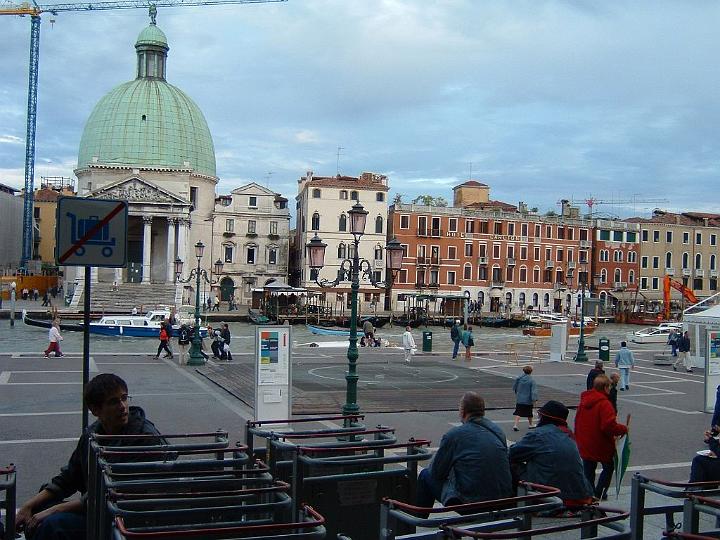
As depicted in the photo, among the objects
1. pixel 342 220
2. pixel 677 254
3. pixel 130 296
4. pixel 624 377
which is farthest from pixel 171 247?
pixel 624 377

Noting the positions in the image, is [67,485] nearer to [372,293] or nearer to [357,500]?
[357,500]

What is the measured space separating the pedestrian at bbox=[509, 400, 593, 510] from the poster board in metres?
8.28

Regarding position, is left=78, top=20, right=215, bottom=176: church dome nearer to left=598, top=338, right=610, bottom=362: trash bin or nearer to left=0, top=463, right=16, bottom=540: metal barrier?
left=598, top=338, right=610, bottom=362: trash bin

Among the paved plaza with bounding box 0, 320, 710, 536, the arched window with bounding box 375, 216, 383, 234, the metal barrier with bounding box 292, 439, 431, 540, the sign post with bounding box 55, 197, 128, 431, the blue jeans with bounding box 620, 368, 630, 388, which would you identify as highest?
the arched window with bounding box 375, 216, 383, 234

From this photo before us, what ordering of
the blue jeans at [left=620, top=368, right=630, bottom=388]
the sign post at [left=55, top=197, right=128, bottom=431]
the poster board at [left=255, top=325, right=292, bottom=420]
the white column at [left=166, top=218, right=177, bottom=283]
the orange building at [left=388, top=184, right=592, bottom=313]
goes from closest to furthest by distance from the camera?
the sign post at [left=55, top=197, right=128, bottom=431]
the poster board at [left=255, top=325, right=292, bottom=420]
the blue jeans at [left=620, top=368, right=630, bottom=388]
the white column at [left=166, top=218, right=177, bottom=283]
the orange building at [left=388, top=184, right=592, bottom=313]

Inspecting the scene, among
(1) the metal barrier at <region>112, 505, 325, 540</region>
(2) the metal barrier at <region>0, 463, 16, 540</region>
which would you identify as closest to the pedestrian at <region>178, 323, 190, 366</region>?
(2) the metal barrier at <region>0, 463, 16, 540</region>

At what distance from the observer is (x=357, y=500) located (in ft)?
19.1

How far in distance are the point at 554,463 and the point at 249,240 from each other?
68461 mm

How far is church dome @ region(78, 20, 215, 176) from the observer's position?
71812mm

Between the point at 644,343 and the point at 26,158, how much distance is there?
74646mm

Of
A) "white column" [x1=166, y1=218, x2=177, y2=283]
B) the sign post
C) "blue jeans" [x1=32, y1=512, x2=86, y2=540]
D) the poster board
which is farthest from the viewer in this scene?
"white column" [x1=166, y1=218, x2=177, y2=283]

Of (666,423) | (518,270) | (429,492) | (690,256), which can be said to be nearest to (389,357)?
(666,423)

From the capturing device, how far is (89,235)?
6.82 m

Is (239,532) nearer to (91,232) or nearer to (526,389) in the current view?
(91,232)
